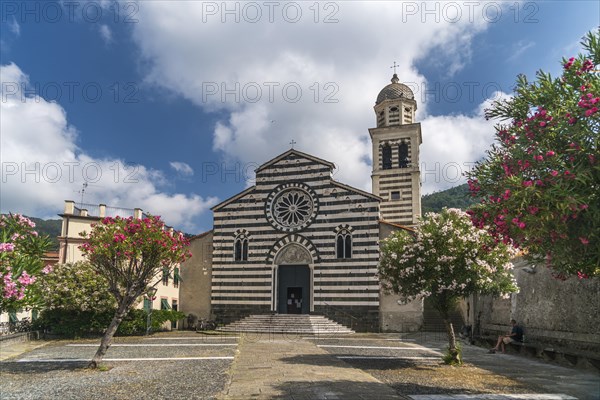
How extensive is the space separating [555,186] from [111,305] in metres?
21.8

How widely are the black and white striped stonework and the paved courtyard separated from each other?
9.92 m

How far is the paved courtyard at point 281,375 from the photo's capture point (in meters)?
9.82

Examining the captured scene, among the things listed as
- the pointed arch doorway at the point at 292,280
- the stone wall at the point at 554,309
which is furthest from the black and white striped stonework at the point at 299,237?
the stone wall at the point at 554,309

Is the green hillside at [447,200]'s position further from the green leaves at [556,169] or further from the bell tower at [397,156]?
the green leaves at [556,169]

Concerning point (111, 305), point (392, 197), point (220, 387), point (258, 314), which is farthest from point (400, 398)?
point (392, 197)

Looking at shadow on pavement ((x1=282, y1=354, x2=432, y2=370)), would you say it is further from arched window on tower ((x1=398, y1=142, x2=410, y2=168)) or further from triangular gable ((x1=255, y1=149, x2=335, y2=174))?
arched window on tower ((x1=398, y1=142, x2=410, y2=168))

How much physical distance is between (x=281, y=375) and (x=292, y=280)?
1823 centimetres

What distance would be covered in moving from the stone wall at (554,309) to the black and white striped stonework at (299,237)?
363 inches

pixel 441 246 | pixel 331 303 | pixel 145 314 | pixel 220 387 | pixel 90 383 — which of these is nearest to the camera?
pixel 220 387

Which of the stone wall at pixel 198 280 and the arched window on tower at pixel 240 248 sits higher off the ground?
the arched window on tower at pixel 240 248

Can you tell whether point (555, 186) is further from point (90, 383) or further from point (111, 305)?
point (111, 305)

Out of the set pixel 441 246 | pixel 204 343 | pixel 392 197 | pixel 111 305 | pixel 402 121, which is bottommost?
pixel 204 343

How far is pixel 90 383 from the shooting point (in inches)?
439

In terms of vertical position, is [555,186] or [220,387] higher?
[555,186]
